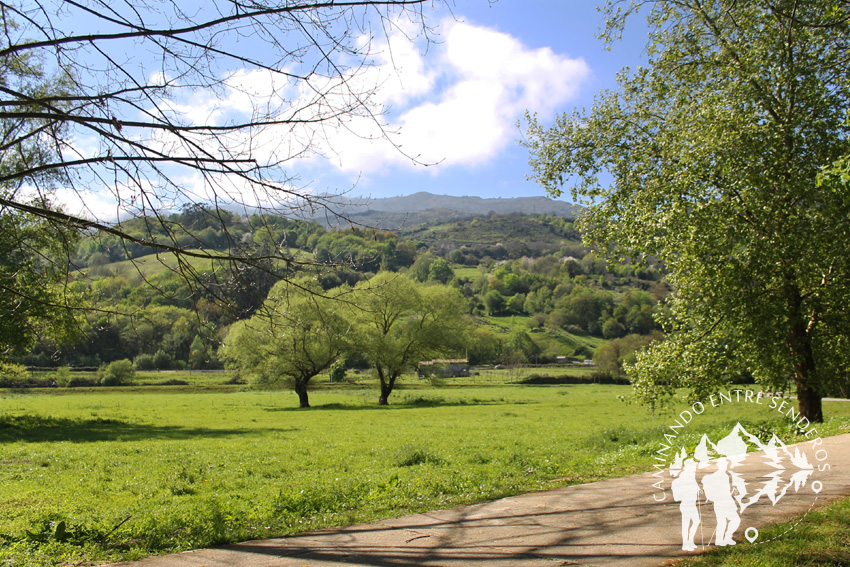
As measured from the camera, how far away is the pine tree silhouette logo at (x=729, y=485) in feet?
16.8

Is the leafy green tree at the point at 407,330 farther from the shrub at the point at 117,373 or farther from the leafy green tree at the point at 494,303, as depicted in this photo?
the leafy green tree at the point at 494,303

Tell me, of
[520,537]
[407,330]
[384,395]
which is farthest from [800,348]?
[384,395]

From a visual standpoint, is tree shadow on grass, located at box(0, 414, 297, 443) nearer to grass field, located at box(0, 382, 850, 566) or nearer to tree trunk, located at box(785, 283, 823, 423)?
grass field, located at box(0, 382, 850, 566)

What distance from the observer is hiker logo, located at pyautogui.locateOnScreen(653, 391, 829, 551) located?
5105mm

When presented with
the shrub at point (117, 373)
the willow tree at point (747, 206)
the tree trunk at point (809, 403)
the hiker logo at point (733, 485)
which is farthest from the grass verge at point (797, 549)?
the shrub at point (117, 373)

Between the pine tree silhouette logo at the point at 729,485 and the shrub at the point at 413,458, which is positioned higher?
the pine tree silhouette logo at the point at 729,485

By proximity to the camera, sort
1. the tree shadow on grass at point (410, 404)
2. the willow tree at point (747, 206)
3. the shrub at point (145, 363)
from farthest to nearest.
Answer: the shrub at point (145, 363) < the tree shadow on grass at point (410, 404) < the willow tree at point (747, 206)

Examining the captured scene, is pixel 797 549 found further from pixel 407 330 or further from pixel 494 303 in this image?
pixel 494 303

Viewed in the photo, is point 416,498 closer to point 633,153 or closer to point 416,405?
point 633,153

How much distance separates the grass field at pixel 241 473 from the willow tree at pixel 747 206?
81.5 inches

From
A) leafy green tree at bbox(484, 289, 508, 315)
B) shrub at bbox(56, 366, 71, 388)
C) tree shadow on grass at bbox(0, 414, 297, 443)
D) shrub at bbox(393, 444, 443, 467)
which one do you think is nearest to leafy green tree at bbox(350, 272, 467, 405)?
tree shadow on grass at bbox(0, 414, 297, 443)

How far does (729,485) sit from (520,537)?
2780 mm

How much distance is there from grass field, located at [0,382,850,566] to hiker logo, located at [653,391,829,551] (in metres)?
2.01

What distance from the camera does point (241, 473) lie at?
11.8 m
